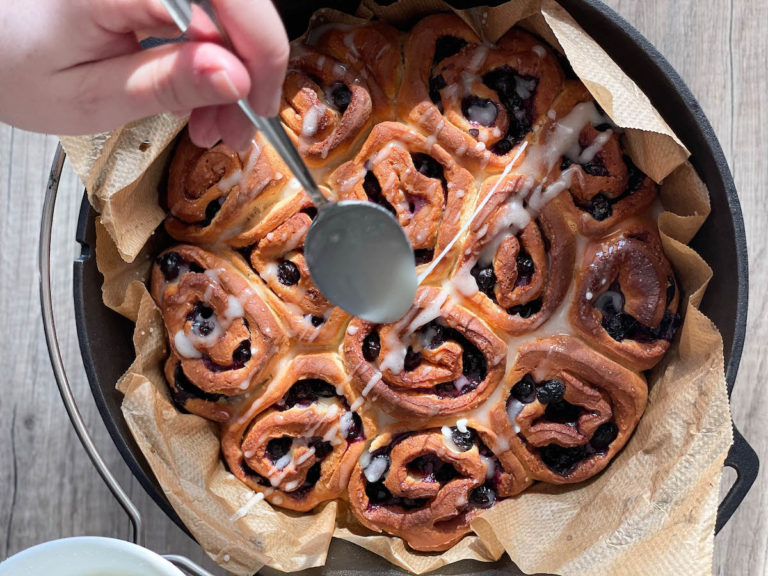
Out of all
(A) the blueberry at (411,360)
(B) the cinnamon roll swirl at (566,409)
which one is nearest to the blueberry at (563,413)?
(B) the cinnamon roll swirl at (566,409)

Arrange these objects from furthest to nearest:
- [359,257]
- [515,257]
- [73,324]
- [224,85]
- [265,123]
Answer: [73,324], [515,257], [359,257], [265,123], [224,85]

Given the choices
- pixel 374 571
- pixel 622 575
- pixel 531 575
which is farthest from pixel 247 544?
pixel 622 575

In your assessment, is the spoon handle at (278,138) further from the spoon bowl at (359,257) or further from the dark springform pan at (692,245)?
the dark springform pan at (692,245)

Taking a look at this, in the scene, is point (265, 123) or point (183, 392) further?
point (183, 392)

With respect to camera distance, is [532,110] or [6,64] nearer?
[6,64]

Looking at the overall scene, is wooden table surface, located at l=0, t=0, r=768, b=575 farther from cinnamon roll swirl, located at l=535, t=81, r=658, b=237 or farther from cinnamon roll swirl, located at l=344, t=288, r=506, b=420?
cinnamon roll swirl, located at l=344, t=288, r=506, b=420

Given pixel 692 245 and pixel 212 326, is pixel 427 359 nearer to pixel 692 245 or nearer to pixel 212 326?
pixel 212 326

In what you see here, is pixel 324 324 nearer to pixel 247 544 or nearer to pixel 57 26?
pixel 247 544

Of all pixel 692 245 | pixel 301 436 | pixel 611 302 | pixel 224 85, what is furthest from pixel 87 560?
pixel 692 245
